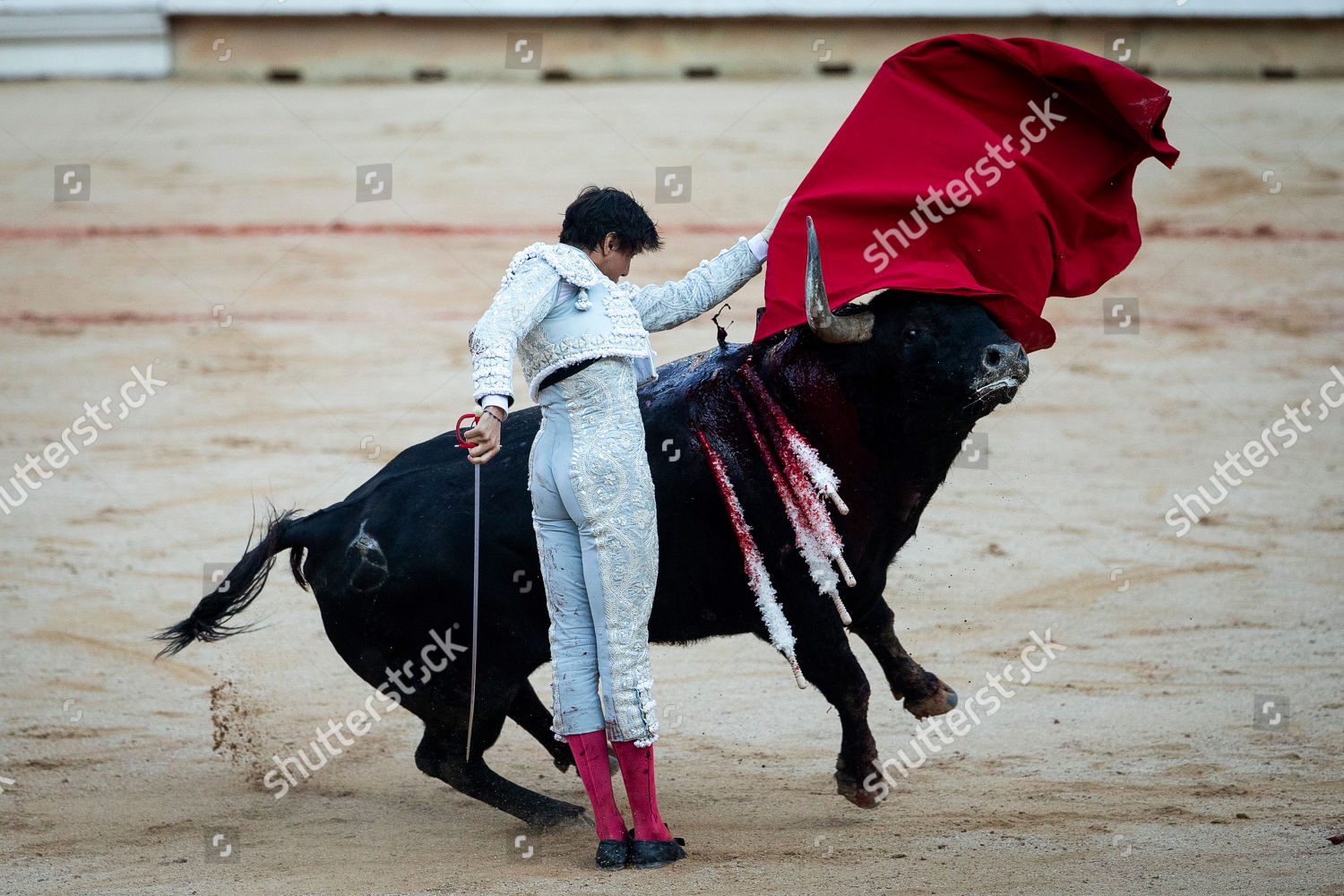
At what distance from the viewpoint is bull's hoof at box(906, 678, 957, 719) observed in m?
4.68

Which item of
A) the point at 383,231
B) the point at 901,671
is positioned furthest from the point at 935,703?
the point at 383,231

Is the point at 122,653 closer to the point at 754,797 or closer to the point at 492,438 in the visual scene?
the point at 754,797

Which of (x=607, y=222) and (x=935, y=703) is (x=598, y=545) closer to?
(x=607, y=222)

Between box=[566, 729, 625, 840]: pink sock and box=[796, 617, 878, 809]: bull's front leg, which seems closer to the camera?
box=[566, 729, 625, 840]: pink sock

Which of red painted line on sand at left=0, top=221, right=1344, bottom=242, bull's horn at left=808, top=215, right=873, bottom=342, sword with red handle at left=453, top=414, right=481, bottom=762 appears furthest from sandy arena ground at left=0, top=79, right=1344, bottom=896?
bull's horn at left=808, top=215, right=873, bottom=342

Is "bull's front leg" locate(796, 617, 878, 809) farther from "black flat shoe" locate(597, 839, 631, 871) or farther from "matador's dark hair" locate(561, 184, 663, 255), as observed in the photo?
"matador's dark hair" locate(561, 184, 663, 255)

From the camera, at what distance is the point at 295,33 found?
13891mm

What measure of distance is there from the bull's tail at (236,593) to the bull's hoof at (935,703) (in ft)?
6.66

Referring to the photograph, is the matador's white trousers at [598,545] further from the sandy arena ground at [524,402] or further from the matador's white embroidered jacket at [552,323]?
the sandy arena ground at [524,402]

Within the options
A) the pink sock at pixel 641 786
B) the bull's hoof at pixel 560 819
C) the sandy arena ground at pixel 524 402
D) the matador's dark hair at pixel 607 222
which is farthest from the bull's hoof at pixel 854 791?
the matador's dark hair at pixel 607 222

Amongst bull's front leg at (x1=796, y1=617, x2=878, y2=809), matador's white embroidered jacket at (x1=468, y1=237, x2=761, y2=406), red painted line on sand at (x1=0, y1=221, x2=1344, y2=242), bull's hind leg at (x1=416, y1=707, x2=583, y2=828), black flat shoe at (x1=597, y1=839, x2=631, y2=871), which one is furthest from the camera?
red painted line on sand at (x1=0, y1=221, x2=1344, y2=242)

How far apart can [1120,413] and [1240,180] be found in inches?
→ 169

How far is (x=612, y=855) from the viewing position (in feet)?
12.9

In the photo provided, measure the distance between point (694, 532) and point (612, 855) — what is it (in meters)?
0.92
